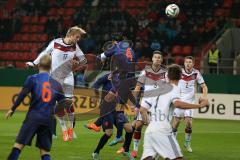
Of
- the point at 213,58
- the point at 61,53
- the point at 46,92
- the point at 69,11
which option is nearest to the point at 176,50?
the point at 213,58

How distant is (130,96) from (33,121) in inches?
178

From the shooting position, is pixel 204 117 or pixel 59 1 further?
pixel 59 1

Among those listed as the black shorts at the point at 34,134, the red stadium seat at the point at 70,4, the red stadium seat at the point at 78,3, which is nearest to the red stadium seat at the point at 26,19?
the red stadium seat at the point at 70,4

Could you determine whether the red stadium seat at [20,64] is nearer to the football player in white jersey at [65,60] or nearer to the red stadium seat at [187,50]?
the red stadium seat at [187,50]

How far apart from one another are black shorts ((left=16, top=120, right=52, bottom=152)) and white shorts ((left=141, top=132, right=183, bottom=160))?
1.62m

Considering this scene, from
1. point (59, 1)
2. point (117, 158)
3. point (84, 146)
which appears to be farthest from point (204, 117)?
point (59, 1)

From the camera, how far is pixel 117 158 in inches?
Answer: 504

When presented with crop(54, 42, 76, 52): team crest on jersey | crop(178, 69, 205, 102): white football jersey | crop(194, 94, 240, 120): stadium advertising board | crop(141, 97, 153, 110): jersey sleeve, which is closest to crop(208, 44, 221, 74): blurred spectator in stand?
crop(194, 94, 240, 120): stadium advertising board

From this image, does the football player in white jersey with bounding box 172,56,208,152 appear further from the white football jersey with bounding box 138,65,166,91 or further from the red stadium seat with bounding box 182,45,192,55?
the red stadium seat with bounding box 182,45,192,55

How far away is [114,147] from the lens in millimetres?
14766

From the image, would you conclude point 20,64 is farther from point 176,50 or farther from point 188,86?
point 188,86

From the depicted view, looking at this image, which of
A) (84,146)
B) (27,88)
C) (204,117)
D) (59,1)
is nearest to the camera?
(27,88)

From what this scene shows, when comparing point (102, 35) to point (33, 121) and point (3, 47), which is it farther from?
point (33, 121)

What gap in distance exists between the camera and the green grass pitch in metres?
13.1
